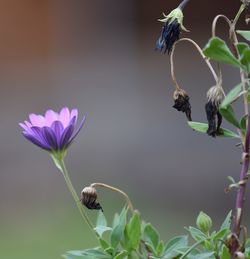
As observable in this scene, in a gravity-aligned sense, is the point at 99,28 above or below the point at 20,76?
above

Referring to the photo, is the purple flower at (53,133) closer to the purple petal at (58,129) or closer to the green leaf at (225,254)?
the purple petal at (58,129)

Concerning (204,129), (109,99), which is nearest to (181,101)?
(204,129)

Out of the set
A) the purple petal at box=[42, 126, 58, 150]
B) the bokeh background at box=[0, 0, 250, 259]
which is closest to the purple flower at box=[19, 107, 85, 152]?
the purple petal at box=[42, 126, 58, 150]

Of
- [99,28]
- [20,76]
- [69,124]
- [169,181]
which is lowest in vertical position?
[169,181]

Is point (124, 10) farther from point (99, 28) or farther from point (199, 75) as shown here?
point (199, 75)

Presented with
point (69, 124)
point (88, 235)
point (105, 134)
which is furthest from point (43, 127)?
point (105, 134)

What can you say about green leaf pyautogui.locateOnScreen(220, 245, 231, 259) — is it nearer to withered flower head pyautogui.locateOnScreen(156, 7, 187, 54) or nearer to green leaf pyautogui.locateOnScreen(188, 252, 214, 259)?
green leaf pyautogui.locateOnScreen(188, 252, 214, 259)
